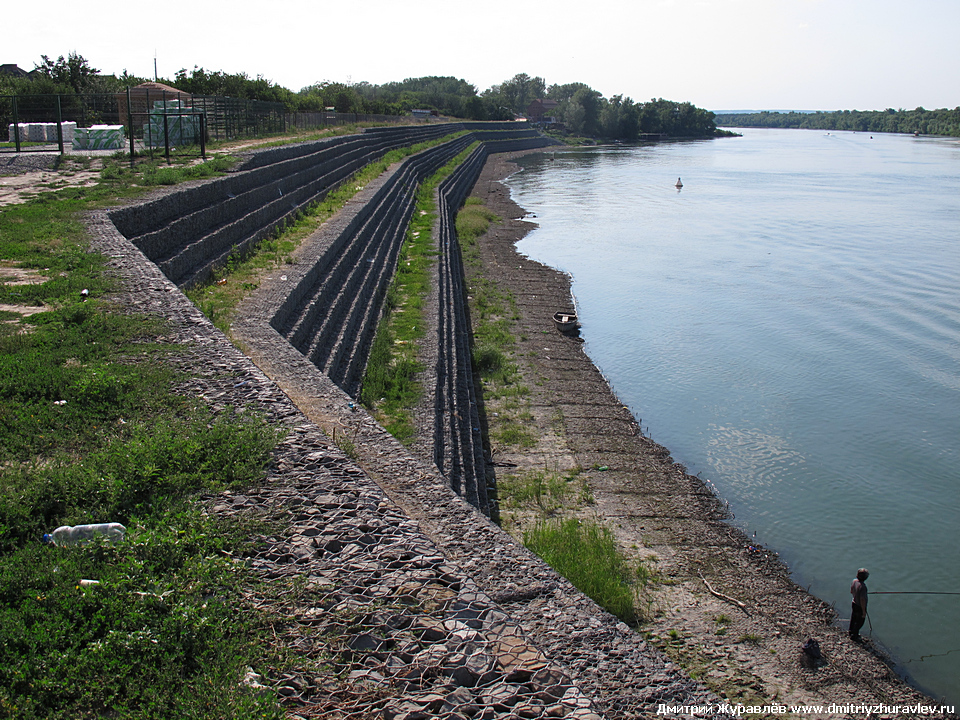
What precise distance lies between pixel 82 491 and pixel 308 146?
2373 centimetres

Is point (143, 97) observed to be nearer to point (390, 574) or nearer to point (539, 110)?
point (390, 574)

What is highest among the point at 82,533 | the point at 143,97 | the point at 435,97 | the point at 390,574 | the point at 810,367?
the point at 435,97

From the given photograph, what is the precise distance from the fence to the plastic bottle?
16.1 metres

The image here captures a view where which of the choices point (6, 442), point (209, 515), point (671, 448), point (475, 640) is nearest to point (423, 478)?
point (209, 515)

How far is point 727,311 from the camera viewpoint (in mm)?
24406

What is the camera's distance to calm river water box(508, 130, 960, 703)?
11.3m

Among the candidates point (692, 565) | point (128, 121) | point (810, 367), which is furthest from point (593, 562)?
point (128, 121)

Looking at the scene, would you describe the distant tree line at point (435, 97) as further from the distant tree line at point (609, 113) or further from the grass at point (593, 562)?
the grass at point (593, 562)

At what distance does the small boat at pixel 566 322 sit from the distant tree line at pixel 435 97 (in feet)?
58.9

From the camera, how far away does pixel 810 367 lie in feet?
63.2

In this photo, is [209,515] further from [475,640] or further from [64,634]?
[475,640]

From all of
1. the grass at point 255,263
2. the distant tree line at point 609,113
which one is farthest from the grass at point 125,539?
the distant tree line at point 609,113

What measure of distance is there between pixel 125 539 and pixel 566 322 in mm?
17878

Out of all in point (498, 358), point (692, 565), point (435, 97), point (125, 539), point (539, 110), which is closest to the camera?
point (125, 539)
